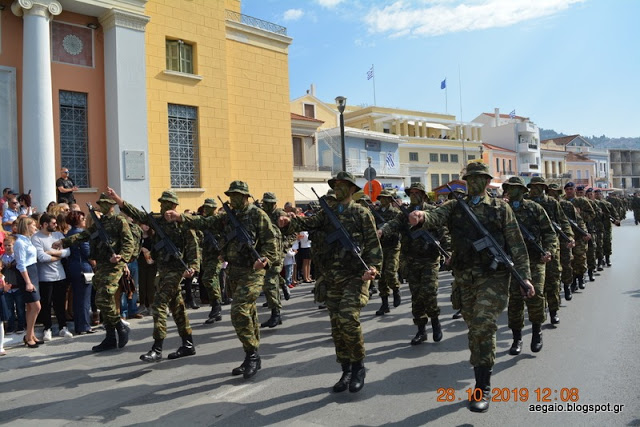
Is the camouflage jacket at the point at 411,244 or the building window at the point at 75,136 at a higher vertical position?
the building window at the point at 75,136

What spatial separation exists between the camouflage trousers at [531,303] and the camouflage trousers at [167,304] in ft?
13.4

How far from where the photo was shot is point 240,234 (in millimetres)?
5637

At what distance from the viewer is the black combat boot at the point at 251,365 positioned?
5.36 meters

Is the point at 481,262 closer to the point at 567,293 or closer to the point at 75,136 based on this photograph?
the point at 567,293

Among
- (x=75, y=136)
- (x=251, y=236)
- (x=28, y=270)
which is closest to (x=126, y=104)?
(x=75, y=136)

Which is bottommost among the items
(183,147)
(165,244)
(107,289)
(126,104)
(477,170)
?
(107,289)

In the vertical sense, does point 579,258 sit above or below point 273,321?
above

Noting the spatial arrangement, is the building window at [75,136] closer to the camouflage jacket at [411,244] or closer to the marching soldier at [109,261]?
the marching soldier at [109,261]

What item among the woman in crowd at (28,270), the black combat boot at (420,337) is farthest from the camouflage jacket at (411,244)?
the woman in crowd at (28,270)

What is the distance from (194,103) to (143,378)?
44.4 ft

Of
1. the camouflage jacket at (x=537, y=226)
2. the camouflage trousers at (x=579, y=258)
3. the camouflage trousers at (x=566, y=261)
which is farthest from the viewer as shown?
the camouflage trousers at (x=579, y=258)

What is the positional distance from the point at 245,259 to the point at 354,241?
1.33 metres

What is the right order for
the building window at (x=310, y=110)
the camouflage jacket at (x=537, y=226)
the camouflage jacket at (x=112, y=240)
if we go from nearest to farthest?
the camouflage jacket at (x=537, y=226)
the camouflage jacket at (x=112, y=240)
the building window at (x=310, y=110)

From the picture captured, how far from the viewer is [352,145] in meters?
36.3
